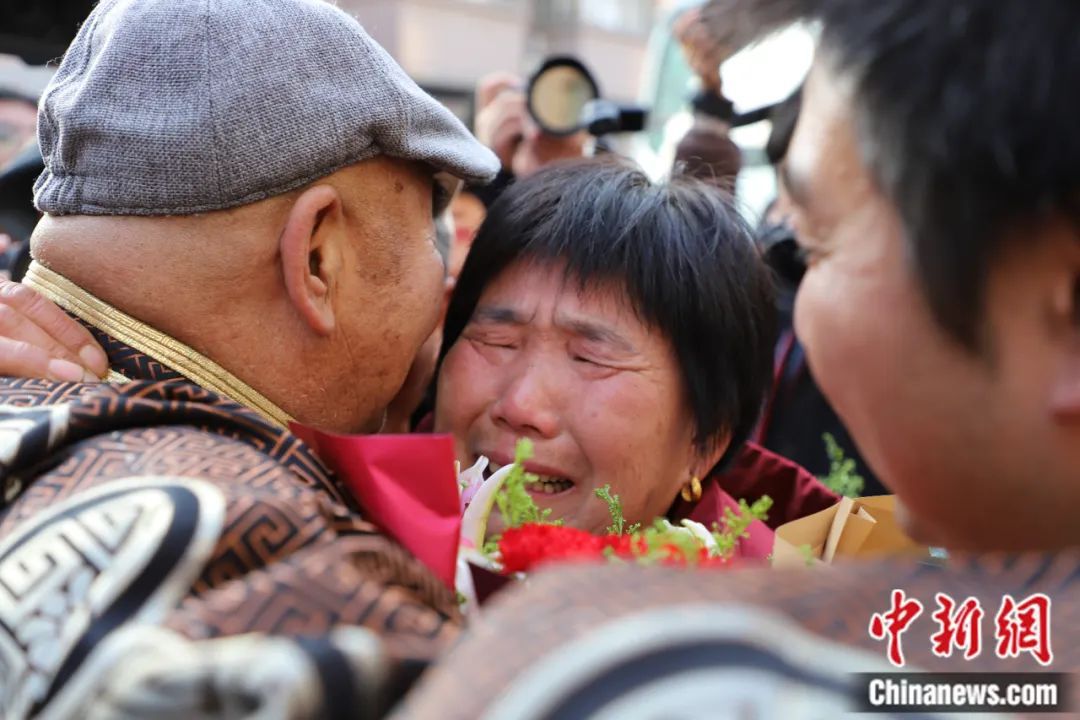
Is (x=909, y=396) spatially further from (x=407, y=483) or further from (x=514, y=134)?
(x=514, y=134)

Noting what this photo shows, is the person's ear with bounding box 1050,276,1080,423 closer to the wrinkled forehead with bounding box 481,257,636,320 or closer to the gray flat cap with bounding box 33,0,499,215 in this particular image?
the gray flat cap with bounding box 33,0,499,215

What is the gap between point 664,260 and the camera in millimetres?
2457

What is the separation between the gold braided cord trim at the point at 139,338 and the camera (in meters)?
1.78

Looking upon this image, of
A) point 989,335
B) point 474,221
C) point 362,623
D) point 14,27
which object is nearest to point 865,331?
point 989,335

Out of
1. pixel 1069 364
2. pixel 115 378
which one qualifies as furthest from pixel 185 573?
pixel 1069 364

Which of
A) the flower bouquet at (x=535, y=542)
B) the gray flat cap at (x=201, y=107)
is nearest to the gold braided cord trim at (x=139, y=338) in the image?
the gray flat cap at (x=201, y=107)

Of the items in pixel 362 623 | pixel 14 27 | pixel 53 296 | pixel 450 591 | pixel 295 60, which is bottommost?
pixel 450 591

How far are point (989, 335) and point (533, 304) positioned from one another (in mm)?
1467

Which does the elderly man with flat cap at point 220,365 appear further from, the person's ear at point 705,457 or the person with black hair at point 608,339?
the person's ear at point 705,457

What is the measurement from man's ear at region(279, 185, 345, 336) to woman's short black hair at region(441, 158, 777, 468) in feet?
2.15

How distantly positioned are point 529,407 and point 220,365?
70 cm

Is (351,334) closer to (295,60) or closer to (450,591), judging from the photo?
(295,60)

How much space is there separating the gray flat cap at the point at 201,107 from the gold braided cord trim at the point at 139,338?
13 centimetres

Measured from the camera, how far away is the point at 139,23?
5.90 ft
